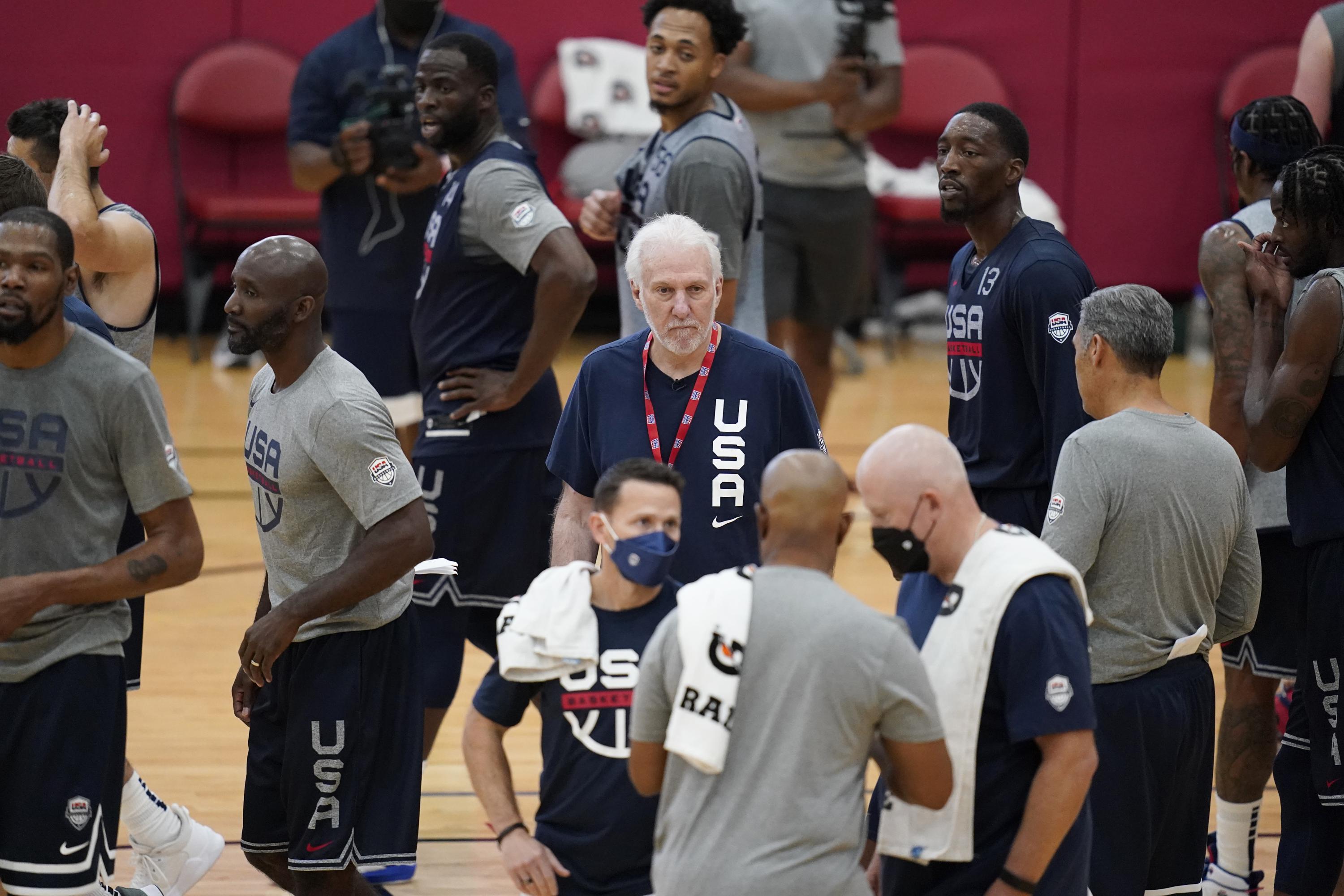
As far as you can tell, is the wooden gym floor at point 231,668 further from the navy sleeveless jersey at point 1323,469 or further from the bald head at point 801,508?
the bald head at point 801,508

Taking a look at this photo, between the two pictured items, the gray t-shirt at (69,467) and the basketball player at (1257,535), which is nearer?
the gray t-shirt at (69,467)

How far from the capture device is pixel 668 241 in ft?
12.7

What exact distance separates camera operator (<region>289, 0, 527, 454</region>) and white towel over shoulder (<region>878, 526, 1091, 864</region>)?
4026mm

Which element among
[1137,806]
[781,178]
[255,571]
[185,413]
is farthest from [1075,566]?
[185,413]

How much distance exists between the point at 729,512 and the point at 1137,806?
43.6 inches

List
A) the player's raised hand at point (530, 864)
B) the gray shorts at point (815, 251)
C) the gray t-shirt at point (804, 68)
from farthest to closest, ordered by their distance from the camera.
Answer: the gray shorts at point (815, 251), the gray t-shirt at point (804, 68), the player's raised hand at point (530, 864)

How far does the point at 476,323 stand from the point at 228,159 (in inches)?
336

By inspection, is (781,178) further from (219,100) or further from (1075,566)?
(219,100)

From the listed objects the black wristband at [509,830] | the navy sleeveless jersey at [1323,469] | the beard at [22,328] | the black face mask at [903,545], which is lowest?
the black wristband at [509,830]

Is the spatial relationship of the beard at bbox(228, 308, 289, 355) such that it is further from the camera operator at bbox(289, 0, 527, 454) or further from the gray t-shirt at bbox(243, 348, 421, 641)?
the camera operator at bbox(289, 0, 527, 454)

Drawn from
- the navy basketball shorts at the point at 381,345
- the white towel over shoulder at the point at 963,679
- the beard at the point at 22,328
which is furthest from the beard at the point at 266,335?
the navy basketball shorts at the point at 381,345

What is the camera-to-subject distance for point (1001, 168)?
13.9 ft

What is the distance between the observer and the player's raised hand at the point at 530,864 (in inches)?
116

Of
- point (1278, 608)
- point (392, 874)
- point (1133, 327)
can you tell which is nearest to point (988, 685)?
point (1133, 327)
